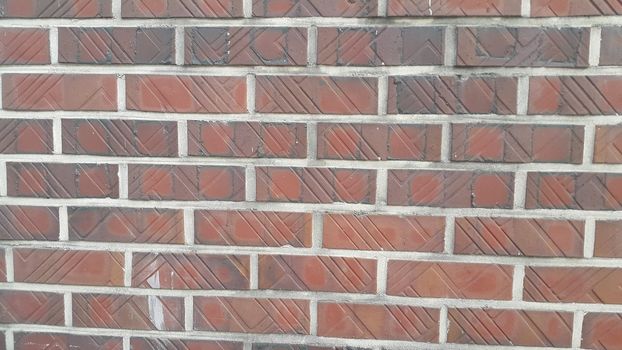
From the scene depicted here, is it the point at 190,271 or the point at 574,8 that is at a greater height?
the point at 574,8

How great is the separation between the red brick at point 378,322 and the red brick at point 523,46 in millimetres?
Answer: 553

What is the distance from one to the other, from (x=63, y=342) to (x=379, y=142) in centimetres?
87

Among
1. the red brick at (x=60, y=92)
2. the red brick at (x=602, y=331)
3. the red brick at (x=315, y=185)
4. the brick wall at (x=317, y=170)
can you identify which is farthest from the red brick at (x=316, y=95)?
the red brick at (x=602, y=331)

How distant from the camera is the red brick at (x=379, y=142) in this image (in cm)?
117

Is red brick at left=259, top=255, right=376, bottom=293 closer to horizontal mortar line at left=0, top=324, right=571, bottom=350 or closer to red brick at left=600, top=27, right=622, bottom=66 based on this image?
horizontal mortar line at left=0, top=324, right=571, bottom=350

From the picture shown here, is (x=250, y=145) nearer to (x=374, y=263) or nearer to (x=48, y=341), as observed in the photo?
(x=374, y=263)

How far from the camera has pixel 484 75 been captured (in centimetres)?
115

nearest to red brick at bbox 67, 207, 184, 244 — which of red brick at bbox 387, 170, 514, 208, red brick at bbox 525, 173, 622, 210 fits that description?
red brick at bbox 387, 170, 514, 208

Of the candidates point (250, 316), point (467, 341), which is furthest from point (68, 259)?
point (467, 341)

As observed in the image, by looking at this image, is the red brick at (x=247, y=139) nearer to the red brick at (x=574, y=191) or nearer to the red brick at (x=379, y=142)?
the red brick at (x=379, y=142)

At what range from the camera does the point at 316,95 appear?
1.18 m

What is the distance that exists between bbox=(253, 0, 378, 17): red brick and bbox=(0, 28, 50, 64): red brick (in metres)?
0.48

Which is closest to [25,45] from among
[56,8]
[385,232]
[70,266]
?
[56,8]

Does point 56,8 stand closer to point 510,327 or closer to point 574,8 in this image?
point 574,8
